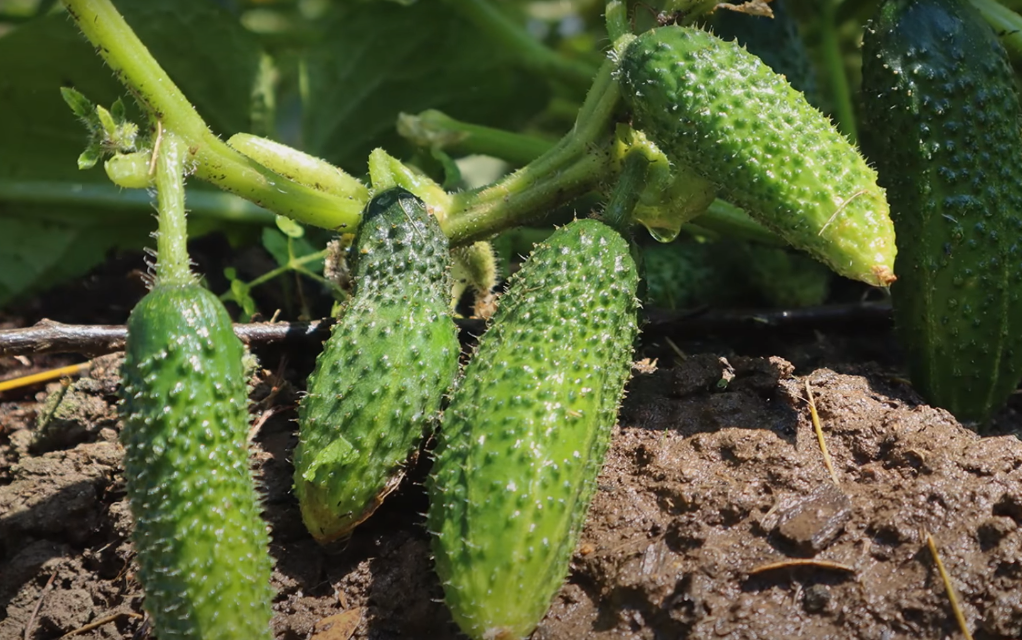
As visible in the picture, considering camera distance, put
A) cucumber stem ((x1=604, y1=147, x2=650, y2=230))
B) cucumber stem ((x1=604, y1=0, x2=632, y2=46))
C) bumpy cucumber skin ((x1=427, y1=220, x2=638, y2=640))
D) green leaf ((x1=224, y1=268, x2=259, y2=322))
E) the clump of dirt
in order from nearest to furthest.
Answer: bumpy cucumber skin ((x1=427, y1=220, x2=638, y2=640)) < the clump of dirt < cucumber stem ((x1=604, y1=147, x2=650, y2=230)) < cucumber stem ((x1=604, y1=0, x2=632, y2=46)) < green leaf ((x1=224, y1=268, x2=259, y2=322))

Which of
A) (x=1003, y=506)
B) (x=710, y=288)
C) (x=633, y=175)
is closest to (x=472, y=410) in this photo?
(x=633, y=175)

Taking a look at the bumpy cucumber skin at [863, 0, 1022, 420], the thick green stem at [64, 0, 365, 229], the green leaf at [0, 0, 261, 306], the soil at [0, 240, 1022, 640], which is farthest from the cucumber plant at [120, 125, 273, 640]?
the bumpy cucumber skin at [863, 0, 1022, 420]

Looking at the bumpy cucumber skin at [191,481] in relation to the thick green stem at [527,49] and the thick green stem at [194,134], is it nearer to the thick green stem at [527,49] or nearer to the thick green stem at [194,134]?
the thick green stem at [194,134]

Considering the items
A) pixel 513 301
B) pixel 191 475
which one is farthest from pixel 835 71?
pixel 191 475

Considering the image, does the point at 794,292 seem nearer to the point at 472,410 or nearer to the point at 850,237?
the point at 850,237


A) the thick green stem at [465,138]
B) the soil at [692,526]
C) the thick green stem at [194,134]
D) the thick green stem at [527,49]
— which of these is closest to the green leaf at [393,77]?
the thick green stem at [527,49]

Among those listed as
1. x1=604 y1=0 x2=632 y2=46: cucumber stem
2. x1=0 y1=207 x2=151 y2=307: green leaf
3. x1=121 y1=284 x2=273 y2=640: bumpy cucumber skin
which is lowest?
x1=0 y1=207 x2=151 y2=307: green leaf

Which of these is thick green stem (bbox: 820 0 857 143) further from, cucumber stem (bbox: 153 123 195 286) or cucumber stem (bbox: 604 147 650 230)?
cucumber stem (bbox: 153 123 195 286)
